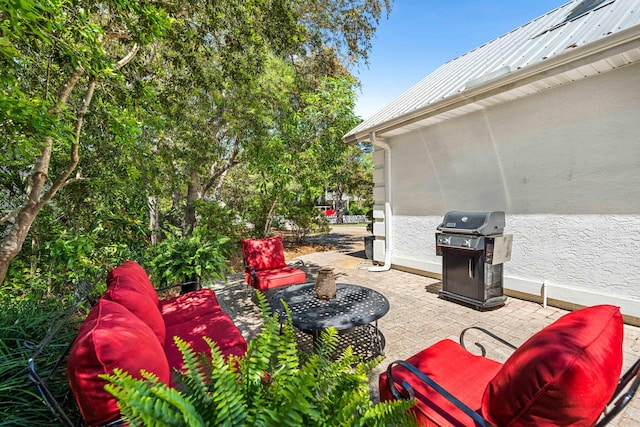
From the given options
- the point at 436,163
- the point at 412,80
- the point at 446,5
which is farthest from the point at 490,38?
the point at 436,163

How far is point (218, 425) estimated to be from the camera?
2.96ft

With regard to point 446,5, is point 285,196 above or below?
below

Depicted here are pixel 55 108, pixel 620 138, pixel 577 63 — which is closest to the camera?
pixel 55 108

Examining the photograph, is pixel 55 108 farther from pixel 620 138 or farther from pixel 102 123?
pixel 620 138

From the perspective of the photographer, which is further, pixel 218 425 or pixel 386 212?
pixel 386 212

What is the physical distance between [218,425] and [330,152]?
24.2ft

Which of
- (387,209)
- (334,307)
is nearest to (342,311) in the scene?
(334,307)

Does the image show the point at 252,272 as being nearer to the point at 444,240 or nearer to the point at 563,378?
the point at 444,240

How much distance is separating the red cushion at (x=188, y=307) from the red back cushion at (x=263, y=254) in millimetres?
1477

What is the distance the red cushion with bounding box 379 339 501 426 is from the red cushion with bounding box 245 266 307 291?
286 cm

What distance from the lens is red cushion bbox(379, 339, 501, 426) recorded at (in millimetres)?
1541

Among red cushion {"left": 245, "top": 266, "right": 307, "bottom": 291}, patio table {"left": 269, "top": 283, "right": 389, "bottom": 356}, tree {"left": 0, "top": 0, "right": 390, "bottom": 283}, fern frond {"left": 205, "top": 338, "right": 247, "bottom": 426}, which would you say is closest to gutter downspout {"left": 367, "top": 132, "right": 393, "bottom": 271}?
red cushion {"left": 245, "top": 266, "right": 307, "bottom": 291}

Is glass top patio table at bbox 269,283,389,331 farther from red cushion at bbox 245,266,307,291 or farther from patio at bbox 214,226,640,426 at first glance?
red cushion at bbox 245,266,307,291

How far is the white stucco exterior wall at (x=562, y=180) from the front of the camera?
12.1 feet
